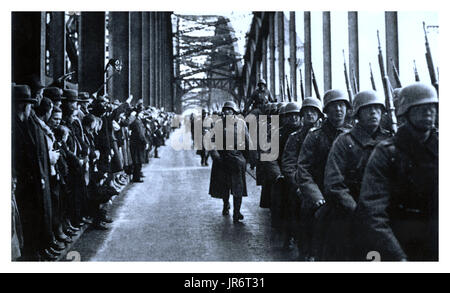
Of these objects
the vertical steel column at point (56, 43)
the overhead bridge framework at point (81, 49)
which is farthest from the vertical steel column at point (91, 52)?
the vertical steel column at point (56, 43)

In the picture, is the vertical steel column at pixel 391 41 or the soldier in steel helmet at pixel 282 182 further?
the soldier in steel helmet at pixel 282 182

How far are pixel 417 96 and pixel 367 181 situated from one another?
2.09 feet

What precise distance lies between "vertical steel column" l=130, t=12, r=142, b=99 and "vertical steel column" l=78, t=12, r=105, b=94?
23.5 ft

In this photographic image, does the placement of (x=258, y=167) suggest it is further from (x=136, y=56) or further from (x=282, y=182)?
(x=136, y=56)

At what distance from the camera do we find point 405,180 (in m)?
3.21

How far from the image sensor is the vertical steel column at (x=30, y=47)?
584cm

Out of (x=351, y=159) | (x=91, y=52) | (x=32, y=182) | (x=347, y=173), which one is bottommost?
(x=32, y=182)

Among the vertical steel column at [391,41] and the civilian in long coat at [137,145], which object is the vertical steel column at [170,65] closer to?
the civilian in long coat at [137,145]

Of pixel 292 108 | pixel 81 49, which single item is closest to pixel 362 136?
pixel 292 108

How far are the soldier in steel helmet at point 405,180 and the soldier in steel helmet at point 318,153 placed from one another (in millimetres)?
1058

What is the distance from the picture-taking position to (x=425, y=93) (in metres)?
3.20
